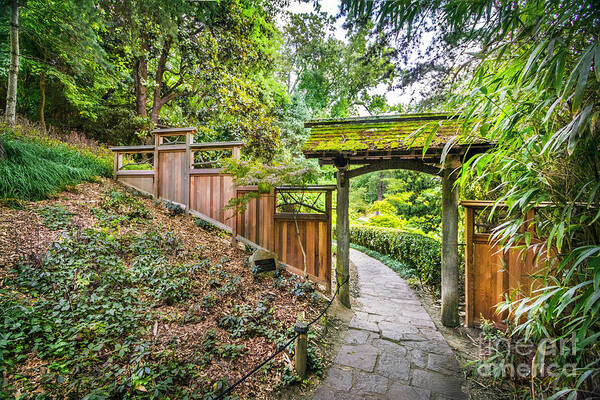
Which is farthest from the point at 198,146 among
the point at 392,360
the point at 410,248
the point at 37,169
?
the point at 410,248

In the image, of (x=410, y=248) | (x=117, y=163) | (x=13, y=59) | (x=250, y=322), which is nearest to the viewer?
(x=250, y=322)

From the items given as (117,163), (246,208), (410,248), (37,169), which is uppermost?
(117,163)

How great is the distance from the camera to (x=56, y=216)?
13.8ft

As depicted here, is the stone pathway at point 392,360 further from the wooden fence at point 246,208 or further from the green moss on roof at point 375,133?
the green moss on roof at point 375,133

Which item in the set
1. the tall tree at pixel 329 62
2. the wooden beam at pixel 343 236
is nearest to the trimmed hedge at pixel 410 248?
the wooden beam at pixel 343 236

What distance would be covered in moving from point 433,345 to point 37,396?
415 cm

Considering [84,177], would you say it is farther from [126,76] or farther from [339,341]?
[339,341]

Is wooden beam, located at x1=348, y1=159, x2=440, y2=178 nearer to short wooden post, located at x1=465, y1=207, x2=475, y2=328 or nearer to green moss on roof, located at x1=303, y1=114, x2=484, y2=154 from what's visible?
green moss on roof, located at x1=303, y1=114, x2=484, y2=154

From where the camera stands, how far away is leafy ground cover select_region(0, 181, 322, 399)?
202 cm

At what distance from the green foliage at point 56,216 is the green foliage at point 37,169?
1.77 ft

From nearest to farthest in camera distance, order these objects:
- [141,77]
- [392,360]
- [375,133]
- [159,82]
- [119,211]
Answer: [392,360], [375,133], [119,211], [141,77], [159,82]

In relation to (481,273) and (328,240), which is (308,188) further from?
(481,273)

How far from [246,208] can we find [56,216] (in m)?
3.32

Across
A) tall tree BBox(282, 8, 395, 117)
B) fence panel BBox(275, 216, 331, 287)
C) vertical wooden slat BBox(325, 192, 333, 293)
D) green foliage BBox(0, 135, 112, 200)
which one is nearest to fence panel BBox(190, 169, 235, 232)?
fence panel BBox(275, 216, 331, 287)
